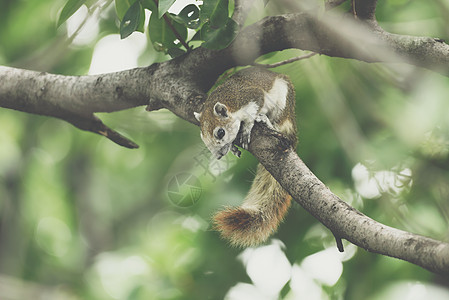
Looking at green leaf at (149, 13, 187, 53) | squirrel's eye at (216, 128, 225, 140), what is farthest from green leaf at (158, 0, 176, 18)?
squirrel's eye at (216, 128, 225, 140)

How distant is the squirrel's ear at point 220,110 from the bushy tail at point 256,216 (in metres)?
0.22

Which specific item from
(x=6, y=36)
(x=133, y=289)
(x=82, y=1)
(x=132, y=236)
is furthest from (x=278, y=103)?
(x=132, y=236)

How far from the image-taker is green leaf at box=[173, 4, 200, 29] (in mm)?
1396

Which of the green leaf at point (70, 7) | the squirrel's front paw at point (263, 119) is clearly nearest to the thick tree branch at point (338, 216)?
the squirrel's front paw at point (263, 119)

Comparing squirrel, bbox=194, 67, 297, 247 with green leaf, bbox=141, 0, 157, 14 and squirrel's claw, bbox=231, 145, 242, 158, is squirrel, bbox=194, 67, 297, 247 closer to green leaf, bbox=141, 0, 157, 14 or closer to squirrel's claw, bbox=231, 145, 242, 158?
squirrel's claw, bbox=231, 145, 242, 158

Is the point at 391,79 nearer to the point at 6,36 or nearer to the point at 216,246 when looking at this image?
the point at 216,246

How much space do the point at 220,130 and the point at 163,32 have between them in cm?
36

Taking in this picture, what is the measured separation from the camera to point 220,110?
1638mm

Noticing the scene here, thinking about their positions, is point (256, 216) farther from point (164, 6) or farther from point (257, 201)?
point (164, 6)

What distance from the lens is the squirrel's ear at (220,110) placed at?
161cm

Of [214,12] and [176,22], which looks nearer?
[214,12]

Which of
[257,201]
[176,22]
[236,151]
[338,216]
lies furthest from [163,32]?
[338,216]

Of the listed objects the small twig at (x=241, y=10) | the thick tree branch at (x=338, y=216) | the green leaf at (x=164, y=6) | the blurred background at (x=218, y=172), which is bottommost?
the blurred background at (x=218, y=172)

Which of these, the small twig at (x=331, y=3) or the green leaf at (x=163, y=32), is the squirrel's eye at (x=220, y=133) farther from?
the small twig at (x=331, y=3)
